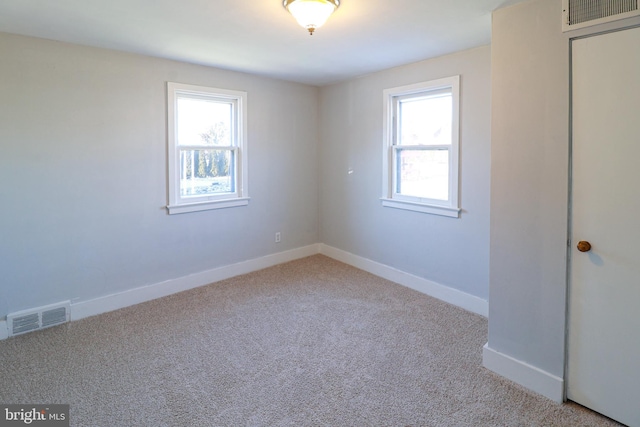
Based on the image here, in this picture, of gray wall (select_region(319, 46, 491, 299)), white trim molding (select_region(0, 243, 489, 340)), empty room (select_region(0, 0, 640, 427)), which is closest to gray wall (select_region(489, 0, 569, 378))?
empty room (select_region(0, 0, 640, 427))

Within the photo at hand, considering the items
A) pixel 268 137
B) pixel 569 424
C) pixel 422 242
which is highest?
pixel 268 137

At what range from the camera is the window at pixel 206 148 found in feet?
12.4

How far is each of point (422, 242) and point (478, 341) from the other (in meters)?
1.23

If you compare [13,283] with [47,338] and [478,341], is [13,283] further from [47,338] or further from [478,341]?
[478,341]

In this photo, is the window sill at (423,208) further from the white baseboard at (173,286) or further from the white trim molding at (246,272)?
the white baseboard at (173,286)

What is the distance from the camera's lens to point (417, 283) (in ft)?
12.8

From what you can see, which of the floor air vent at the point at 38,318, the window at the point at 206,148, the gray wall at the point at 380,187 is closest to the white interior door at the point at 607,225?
the gray wall at the point at 380,187

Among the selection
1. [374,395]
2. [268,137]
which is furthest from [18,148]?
[374,395]

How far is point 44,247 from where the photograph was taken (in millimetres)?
3070

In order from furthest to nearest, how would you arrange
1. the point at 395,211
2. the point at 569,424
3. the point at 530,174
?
1. the point at 395,211
2. the point at 530,174
3. the point at 569,424

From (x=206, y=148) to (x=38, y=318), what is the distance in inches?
85.1

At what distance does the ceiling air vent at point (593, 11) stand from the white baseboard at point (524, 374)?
6.52 ft

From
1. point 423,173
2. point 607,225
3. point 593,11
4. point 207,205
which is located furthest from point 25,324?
point 593,11
